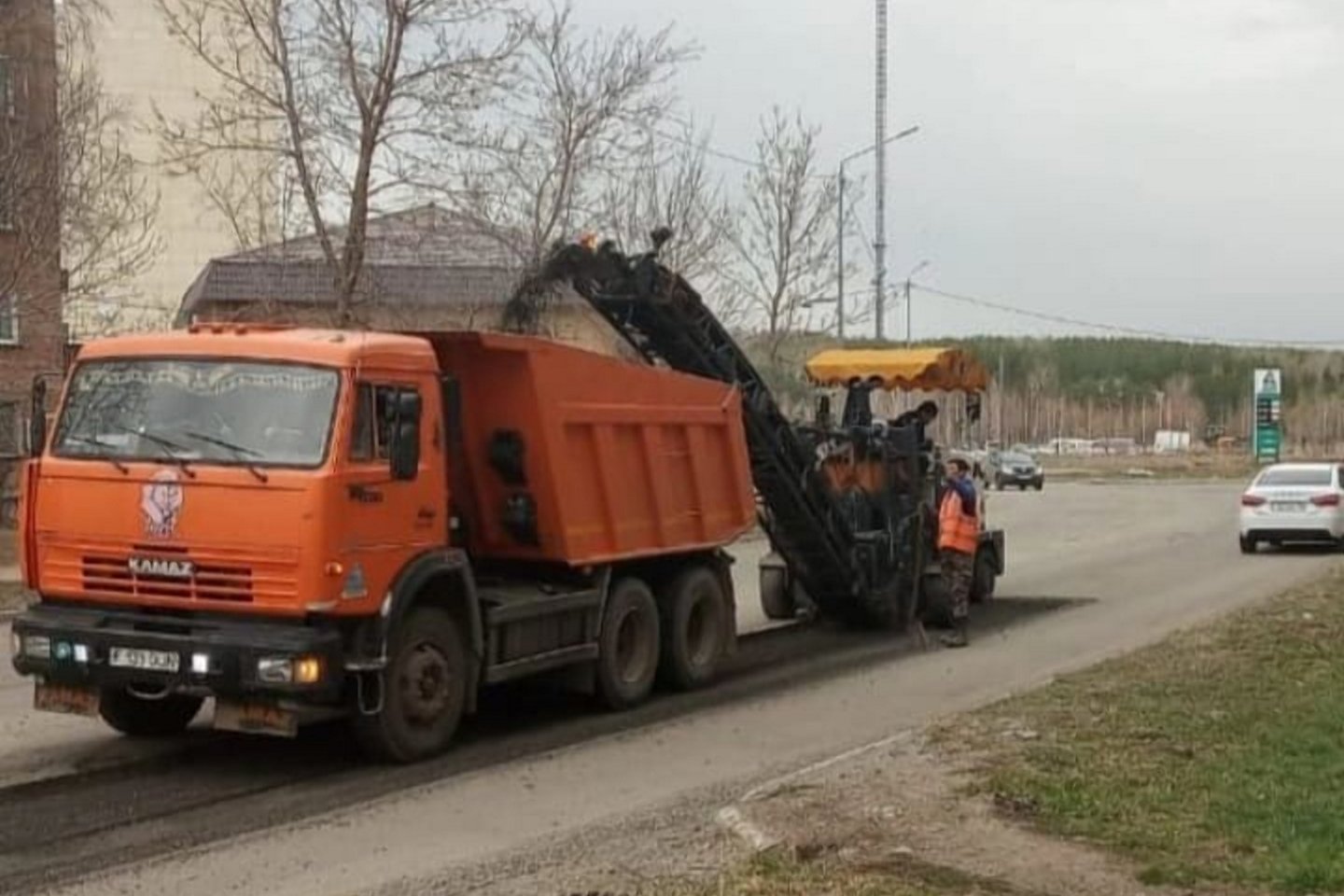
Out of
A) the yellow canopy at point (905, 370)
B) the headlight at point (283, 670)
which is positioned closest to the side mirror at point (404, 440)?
the headlight at point (283, 670)

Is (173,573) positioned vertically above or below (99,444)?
below

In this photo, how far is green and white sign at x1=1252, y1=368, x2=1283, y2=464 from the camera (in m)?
74.9

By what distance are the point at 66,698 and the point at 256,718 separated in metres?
1.27

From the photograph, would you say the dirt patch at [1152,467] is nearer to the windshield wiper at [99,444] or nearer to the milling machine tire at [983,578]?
the milling machine tire at [983,578]

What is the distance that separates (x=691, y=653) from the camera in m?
15.9

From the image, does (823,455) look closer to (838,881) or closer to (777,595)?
(777,595)

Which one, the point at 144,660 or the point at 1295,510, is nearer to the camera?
the point at 144,660

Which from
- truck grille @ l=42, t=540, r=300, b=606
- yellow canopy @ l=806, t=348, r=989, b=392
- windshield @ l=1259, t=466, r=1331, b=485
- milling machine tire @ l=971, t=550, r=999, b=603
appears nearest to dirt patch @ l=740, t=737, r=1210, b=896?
truck grille @ l=42, t=540, r=300, b=606

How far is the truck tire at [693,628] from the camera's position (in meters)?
15.5

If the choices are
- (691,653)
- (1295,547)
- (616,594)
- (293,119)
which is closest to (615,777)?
(616,594)

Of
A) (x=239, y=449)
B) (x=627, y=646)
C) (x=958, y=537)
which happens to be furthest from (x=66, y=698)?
(x=958, y=537)

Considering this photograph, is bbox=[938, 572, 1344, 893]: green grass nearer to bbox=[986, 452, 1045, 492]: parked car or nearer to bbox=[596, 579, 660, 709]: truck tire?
bbox=[596, 579, 660, 709]: truck tire

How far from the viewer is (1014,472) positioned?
66938 mm

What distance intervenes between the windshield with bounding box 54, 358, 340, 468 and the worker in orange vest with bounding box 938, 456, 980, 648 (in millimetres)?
10204
